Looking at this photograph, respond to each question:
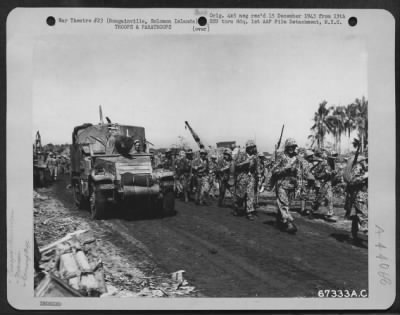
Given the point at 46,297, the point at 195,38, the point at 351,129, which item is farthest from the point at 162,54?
the point at 46,297

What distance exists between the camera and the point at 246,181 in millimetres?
4508

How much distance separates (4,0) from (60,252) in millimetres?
2393

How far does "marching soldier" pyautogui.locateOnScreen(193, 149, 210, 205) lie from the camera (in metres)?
4.48

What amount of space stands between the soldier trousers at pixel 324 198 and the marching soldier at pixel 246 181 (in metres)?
0.60

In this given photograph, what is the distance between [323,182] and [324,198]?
16cm

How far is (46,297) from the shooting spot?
414 centimetres

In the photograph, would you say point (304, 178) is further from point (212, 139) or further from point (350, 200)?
point (212, 139)

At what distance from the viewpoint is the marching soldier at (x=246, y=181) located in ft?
14.4

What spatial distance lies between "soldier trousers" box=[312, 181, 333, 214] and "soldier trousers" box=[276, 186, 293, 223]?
0.27 metres

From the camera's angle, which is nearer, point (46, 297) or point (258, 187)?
point (46, 297)

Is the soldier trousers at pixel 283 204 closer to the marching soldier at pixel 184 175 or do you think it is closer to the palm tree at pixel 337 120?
the palm tree at pixel 337 120

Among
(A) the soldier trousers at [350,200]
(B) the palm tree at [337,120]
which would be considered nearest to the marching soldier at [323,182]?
(A) the soldier trousers at [350,200]

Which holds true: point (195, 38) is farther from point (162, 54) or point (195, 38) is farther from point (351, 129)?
point (351, 129)

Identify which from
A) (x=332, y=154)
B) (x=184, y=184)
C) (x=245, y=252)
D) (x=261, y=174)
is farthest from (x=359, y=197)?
(x=184, y=184)
